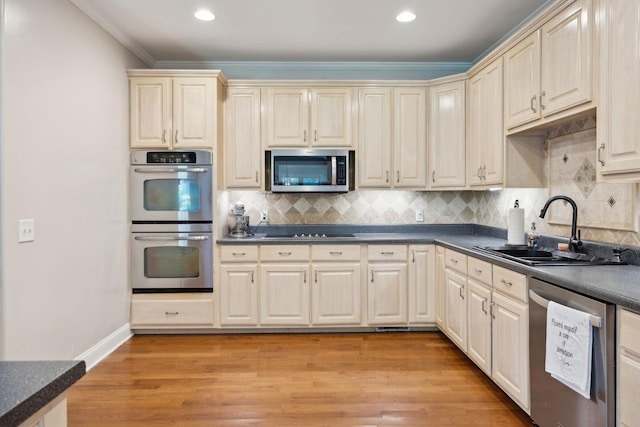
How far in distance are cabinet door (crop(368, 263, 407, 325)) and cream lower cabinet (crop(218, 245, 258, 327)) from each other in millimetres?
1094

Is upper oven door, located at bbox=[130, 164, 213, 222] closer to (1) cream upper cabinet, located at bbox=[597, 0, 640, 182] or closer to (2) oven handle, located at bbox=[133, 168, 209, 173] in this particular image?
(2) oven handle, located at bbox=[133, 168, 209, 173]

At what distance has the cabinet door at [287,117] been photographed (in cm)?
391

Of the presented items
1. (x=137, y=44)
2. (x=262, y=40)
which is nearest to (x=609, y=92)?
(x=262, y=40)

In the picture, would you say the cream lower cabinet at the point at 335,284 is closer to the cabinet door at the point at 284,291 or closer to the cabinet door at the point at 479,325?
the cabinet door at the point at 284,291

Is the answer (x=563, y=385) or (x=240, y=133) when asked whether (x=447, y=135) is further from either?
(x=563, y=385)

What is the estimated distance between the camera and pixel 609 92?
6.22 feet

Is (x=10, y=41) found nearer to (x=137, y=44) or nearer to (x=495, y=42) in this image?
(x=137, y=44)

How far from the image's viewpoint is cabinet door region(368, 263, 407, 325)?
3734 mm

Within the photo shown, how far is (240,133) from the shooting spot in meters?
3.91

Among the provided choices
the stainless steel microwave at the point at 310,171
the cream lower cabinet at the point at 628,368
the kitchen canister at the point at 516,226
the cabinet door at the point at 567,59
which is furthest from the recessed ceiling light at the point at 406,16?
the cream lower cabinet at the point at 628,368

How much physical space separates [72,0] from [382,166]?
2832 millimetres

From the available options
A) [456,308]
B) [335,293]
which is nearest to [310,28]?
[335,293]

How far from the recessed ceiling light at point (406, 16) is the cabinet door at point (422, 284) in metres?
1.95

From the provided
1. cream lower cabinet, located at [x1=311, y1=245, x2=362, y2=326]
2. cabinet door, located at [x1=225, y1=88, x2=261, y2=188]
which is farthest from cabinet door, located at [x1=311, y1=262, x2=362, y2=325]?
cabinet door, located at [x1=225, y1=88, x2=261, y2=188]
